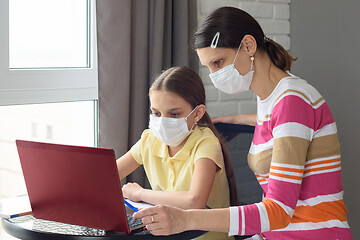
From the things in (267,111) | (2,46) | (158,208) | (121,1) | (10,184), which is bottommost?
(10,184)

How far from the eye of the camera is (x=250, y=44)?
1.33 m

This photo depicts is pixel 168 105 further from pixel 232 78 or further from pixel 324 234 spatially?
pixel 324 234

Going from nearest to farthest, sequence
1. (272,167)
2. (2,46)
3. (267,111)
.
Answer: (272,167) → (267,111) → (2,46)

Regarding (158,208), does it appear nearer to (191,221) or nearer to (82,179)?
(191,221)

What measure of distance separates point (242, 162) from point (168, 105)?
1.19 feet

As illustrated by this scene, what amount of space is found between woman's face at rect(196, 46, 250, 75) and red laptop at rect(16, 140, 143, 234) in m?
0.46

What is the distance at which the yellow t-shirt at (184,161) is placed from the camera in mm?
1452

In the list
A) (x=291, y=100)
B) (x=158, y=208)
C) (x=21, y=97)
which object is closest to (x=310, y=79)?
(x=291, y=100)

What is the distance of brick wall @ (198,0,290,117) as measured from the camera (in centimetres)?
218

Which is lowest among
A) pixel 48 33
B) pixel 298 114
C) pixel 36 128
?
pixel 36 128

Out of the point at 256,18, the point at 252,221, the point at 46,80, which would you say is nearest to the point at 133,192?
the point at 252,221

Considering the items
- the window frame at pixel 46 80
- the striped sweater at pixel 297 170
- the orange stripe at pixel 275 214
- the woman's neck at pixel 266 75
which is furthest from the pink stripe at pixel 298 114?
the window frame at pixel 46 80

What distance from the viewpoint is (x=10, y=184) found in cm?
185

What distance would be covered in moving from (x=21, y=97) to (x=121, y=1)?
51cm
